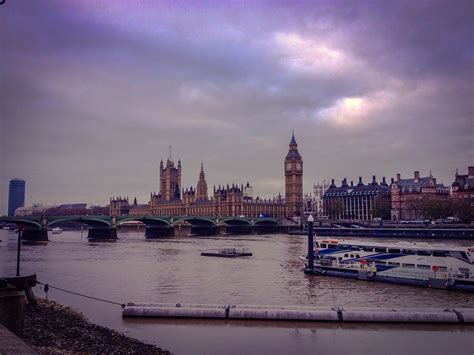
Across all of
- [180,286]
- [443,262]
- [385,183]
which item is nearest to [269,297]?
[180,286]

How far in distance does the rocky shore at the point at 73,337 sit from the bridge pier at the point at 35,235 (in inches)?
2585

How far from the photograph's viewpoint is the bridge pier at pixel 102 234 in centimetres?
9212

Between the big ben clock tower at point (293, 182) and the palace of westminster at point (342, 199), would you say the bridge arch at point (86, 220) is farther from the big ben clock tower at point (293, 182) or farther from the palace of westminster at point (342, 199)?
the big ben clock tower at point (293, 182)

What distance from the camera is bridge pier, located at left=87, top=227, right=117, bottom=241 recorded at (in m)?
92.1

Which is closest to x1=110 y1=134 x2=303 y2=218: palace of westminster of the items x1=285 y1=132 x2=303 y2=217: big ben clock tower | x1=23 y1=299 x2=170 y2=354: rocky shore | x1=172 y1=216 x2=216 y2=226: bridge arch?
x1=285 y1=132 x2=303 y2=217: big ben clock tower

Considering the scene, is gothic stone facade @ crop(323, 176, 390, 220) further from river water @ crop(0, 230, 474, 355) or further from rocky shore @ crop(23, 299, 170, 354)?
rocky shore @ crop(23, 299, 170, 354)

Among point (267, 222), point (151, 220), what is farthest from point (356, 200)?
point (151, 220)

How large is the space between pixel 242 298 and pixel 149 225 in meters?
81.1

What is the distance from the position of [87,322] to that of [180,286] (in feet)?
36.2

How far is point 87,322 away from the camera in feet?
67.2

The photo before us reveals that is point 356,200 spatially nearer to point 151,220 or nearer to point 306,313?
point 151,220

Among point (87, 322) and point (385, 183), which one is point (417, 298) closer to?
point (87, 322)

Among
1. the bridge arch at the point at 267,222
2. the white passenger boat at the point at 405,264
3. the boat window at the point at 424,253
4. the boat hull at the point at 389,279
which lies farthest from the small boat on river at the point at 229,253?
the bridge arch at the point at 267,222

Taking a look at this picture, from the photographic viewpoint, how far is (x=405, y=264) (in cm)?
3372
